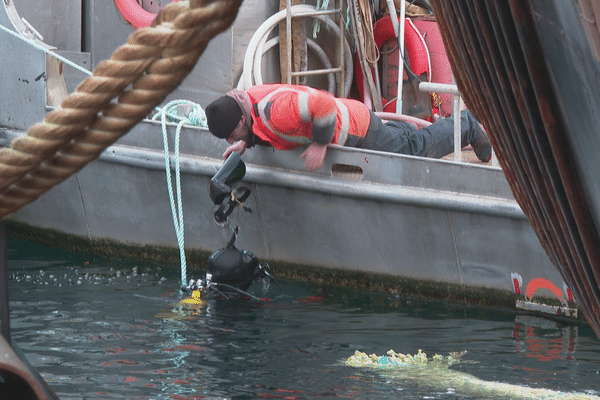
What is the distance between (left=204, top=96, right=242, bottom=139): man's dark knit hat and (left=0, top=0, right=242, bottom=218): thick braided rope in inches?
182

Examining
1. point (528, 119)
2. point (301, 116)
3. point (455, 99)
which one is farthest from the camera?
point (301, 116)

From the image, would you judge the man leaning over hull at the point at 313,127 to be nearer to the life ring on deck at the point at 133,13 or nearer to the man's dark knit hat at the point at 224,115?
the man's dark knit hat at the point at 224,115

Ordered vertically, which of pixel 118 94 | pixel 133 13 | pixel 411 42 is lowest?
pixel 118 94

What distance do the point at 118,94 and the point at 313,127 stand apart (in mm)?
4589

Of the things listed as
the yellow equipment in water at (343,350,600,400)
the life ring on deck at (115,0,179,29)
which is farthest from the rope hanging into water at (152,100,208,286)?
the yellow equipment in water at (343,350,600,400)

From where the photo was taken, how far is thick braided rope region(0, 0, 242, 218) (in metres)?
1.19

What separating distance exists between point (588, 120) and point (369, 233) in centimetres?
Result: 466

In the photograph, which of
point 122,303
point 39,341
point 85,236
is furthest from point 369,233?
point 85,236

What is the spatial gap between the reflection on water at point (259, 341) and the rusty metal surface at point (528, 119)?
8.71ft

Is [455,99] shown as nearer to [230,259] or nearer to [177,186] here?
[230,259]

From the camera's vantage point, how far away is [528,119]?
1491 mm

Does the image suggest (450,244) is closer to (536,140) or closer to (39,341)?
(39,341)

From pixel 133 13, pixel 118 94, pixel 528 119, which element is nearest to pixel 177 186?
pixel 133 13

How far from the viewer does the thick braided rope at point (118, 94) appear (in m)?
1.19
